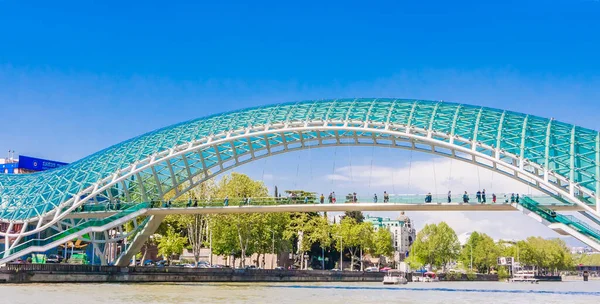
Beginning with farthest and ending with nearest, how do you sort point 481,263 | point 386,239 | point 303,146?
point 481,263
point 386,239
point 303,146

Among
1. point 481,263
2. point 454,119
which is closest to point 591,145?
point 454,119

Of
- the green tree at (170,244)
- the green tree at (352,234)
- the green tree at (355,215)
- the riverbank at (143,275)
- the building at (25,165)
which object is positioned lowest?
the riverbank at (143,275)

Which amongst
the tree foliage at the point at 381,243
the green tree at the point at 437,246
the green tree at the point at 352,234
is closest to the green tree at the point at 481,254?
the green tree at the point at 437,246

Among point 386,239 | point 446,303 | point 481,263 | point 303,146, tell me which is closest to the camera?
point 446,303

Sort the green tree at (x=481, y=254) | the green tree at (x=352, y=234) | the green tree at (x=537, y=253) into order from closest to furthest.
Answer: the green tree at (x=352, y=234)
the green tree at (x=481, y=254)
the green tree at (x=537, y=253)

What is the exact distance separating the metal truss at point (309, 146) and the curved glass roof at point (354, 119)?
8cm

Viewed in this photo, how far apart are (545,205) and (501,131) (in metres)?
7.13

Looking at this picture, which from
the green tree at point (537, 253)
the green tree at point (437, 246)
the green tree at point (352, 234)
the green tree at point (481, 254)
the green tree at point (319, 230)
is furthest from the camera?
the green tree at point (537, 253)

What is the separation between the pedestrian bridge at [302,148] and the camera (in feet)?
167

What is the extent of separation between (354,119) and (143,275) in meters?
24.4

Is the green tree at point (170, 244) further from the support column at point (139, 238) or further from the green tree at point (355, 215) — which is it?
the green tree at point (355, 215)

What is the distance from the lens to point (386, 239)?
12875 centimetres

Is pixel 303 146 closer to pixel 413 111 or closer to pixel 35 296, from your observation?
pixel 413 111

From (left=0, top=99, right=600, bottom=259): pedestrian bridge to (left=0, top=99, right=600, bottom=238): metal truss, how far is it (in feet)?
0.29
